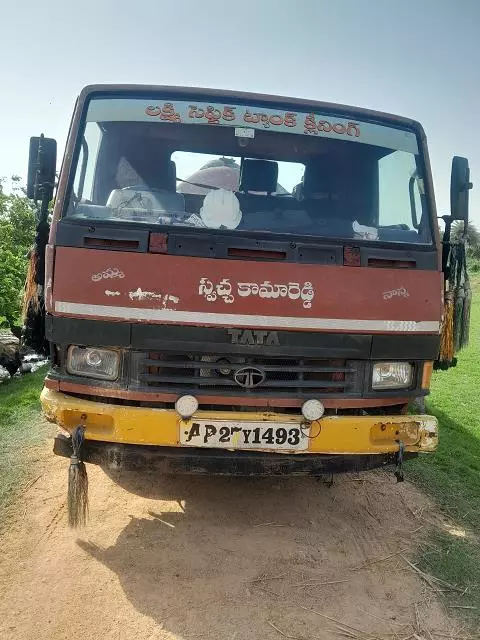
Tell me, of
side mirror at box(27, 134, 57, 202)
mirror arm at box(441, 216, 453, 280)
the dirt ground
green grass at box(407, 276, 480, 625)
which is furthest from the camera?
mirror arm at box(441, 216, 453, 280)

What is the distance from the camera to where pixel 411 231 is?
3.73 meters

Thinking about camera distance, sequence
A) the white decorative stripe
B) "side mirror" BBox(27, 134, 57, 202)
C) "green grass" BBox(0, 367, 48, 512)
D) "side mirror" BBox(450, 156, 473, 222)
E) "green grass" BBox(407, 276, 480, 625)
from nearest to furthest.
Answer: the white decorative stripe → "green grass" BBox(407, 276, 480, 625) → "side mirror" BBox(27, 134, 57, 202) → "side mirror" BBox(450, 156, 473, 222) → "green grass" BBox(0, 367, 48, 512)

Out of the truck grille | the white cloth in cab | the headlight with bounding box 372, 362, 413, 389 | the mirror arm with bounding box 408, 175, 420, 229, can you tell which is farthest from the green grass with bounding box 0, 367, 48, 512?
the mirror arm with bounding box 408, 175, 420, 229

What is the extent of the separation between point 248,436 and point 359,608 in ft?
3.56

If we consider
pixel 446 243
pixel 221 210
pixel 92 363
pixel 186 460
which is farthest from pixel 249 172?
pixel 186 460

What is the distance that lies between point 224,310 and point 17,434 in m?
3.27

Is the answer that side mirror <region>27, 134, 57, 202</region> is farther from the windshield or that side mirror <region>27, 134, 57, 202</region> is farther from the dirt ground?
the dirt ground

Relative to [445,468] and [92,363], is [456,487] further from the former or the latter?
[92,363]

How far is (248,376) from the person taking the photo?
330 cm

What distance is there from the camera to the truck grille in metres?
3.28

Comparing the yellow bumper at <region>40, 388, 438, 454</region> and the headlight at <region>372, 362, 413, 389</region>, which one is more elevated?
the headlight at <region>372, 362, 413, 389</region>

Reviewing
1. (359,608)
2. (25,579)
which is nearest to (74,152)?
(25,579)

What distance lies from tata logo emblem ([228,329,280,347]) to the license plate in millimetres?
474

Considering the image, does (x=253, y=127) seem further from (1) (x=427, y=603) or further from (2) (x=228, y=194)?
(1) (x=427, y=603)
